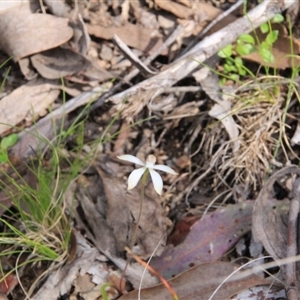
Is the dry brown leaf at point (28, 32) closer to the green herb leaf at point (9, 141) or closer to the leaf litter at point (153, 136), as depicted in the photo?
the leaf litter at point (153, 136)

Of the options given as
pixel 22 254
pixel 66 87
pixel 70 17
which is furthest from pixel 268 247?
pixel 70 17

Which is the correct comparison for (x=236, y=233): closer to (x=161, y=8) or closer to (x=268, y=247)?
(x=268, y=247)

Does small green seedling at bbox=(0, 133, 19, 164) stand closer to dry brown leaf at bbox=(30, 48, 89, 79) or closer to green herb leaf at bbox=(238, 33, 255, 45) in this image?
dry brown leaf at bbox=(30, 48, 89, 79)

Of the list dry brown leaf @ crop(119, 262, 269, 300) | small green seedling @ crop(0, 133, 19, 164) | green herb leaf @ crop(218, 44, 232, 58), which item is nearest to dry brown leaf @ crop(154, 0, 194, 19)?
green herb leaf @ crop(218, 44, 232, 58)

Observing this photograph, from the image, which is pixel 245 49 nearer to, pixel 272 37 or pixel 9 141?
Result: pixel 272 37

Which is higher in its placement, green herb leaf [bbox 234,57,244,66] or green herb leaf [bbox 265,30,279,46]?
green herb leaf [bbox 265,30,279,46]

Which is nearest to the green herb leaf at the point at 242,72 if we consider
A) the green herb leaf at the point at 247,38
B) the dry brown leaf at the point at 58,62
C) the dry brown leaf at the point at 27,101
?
the green herb leaf at the point at 247,38

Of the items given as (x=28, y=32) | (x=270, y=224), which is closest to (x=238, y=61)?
(x=270, y=224)
